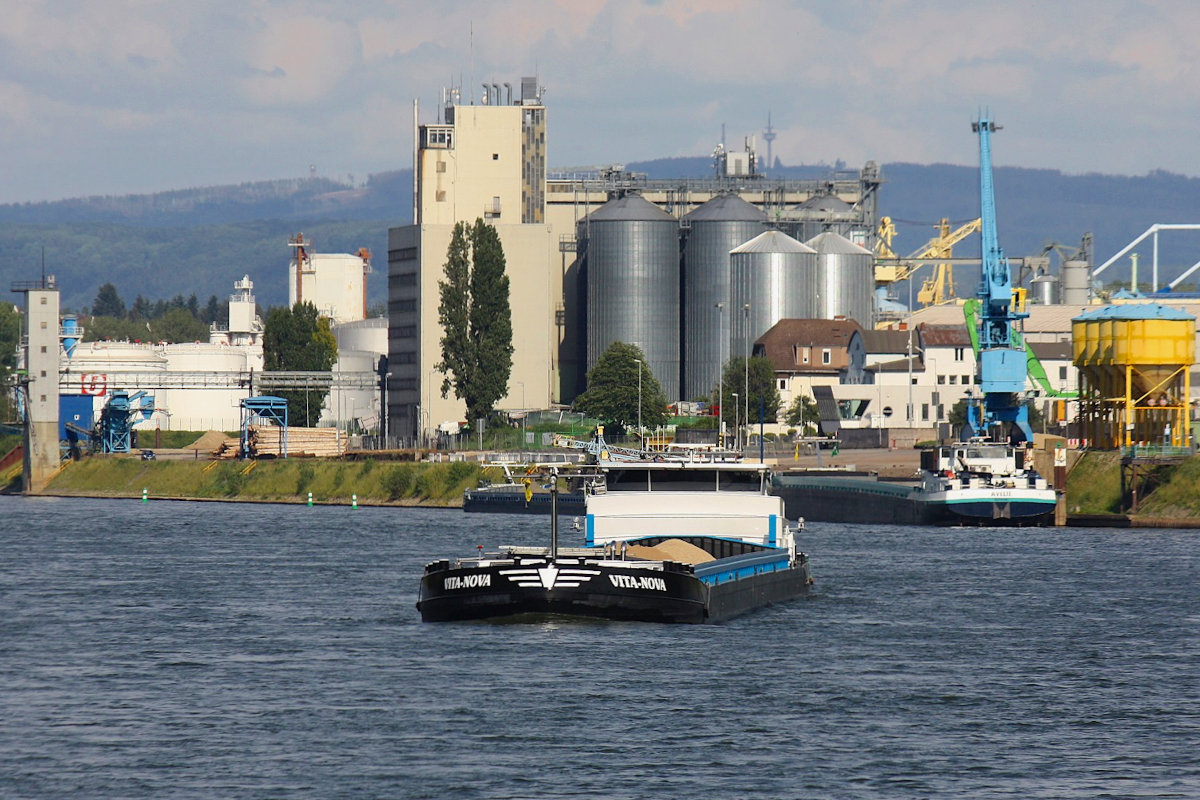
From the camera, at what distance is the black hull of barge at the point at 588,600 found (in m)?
45.8

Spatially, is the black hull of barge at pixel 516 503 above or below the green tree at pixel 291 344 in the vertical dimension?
below

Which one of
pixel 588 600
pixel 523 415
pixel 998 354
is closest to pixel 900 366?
pixel 523 415

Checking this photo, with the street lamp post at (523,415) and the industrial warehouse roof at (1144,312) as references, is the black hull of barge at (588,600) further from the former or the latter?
the street lamp post at (523,415)

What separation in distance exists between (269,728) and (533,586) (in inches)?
467

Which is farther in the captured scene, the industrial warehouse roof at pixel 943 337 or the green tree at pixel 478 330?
the industrial warehouse roof at pixel 943 337

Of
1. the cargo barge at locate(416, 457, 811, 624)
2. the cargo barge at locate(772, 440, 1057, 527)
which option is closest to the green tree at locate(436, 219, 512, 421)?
the cargo barge at locate(772, 440, 1057, 527)

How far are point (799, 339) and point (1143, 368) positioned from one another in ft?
249

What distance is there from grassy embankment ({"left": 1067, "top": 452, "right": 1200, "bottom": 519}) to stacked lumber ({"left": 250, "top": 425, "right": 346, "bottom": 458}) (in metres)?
69.5

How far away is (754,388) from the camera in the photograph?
177m

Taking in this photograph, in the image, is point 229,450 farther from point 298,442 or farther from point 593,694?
point 593,694

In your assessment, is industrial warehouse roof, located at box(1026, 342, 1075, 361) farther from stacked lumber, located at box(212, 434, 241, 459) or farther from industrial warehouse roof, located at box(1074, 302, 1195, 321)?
stacked lumber, located at box(212, 434, 241, 459)

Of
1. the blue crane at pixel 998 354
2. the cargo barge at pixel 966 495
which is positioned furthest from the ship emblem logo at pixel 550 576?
the blue crane at pixel 998 354

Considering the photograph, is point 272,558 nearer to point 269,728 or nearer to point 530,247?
point 269,728

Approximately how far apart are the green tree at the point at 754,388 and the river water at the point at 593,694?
356 feet
